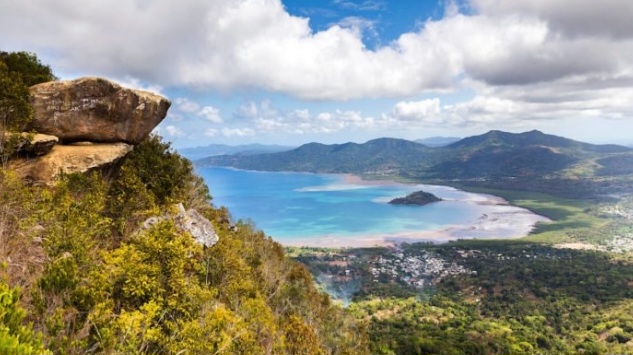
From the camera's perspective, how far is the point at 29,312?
1001cm

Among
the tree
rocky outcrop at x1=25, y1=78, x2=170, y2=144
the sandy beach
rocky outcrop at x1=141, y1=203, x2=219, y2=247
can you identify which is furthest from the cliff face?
the sandy beach

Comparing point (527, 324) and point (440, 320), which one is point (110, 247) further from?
point (527, 324)

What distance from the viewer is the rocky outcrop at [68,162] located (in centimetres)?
1788

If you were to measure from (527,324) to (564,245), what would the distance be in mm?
81472

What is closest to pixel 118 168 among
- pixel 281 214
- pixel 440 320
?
pixel 440 320

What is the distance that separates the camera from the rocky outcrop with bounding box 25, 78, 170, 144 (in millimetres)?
19500

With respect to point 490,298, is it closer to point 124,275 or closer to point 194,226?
point 194,226

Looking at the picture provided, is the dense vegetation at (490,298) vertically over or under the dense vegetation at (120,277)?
under

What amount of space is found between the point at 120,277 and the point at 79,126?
11036mm

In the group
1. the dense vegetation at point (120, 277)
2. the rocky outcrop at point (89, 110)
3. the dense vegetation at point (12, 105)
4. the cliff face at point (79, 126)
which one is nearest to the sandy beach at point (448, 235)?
the dense vegetation at point (120, 277)

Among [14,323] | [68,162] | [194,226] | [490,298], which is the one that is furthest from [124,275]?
[490,298]

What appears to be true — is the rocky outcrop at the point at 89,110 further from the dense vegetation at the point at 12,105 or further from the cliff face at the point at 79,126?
the dense vegetation at the point at 12,105

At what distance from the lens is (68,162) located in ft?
61.8

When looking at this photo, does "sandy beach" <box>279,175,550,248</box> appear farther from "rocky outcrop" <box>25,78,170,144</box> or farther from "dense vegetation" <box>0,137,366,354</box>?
"rocky outcrop" <box>25,78,170,144</box>
